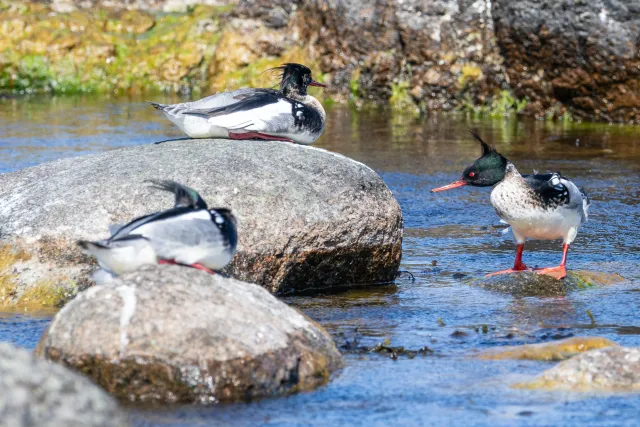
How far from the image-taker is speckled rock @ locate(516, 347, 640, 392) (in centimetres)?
443

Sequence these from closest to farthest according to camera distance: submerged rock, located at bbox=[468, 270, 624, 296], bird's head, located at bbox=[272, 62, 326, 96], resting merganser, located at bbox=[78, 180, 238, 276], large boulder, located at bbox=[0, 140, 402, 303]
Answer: resting merganser, located at bbox=[78, 180, 238, 276] < large boulder, located at bbox=[0, 140, 402, 303] < submerged rock, located at bbox=[468, 270, 624, 296] < bird's head, located at bbox=[272, 62, 326, 96]

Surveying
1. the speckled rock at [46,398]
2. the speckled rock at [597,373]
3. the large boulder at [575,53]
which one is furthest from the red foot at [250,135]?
the large boulder at [575,53]

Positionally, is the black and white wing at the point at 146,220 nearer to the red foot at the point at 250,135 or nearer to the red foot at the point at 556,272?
the red foot at the point at 250,135

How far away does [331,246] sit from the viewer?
252 inches

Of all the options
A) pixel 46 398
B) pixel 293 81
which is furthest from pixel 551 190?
pixel 46 398

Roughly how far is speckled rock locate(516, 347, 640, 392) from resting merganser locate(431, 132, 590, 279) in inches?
80.5

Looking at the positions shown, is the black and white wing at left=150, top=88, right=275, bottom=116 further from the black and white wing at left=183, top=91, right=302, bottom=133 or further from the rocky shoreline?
the rocky shoreline

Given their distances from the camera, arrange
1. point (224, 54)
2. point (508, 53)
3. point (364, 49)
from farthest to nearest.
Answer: point (224, 54), point (364, 49), point (508, 53)

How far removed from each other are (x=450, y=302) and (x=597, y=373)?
1831mm

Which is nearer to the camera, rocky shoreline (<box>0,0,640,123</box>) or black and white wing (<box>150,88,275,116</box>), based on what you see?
black and white wing (<box>150,88,275,116</box>)

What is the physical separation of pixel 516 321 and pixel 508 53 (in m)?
10.3

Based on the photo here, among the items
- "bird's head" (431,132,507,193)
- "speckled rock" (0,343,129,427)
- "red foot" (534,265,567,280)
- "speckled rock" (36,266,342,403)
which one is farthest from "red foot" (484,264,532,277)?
"speckled rock" (0,343,129,427)

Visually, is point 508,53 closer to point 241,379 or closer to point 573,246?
point 573,246

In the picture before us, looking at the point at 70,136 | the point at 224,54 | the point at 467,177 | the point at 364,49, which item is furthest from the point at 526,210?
the point at 224,54
